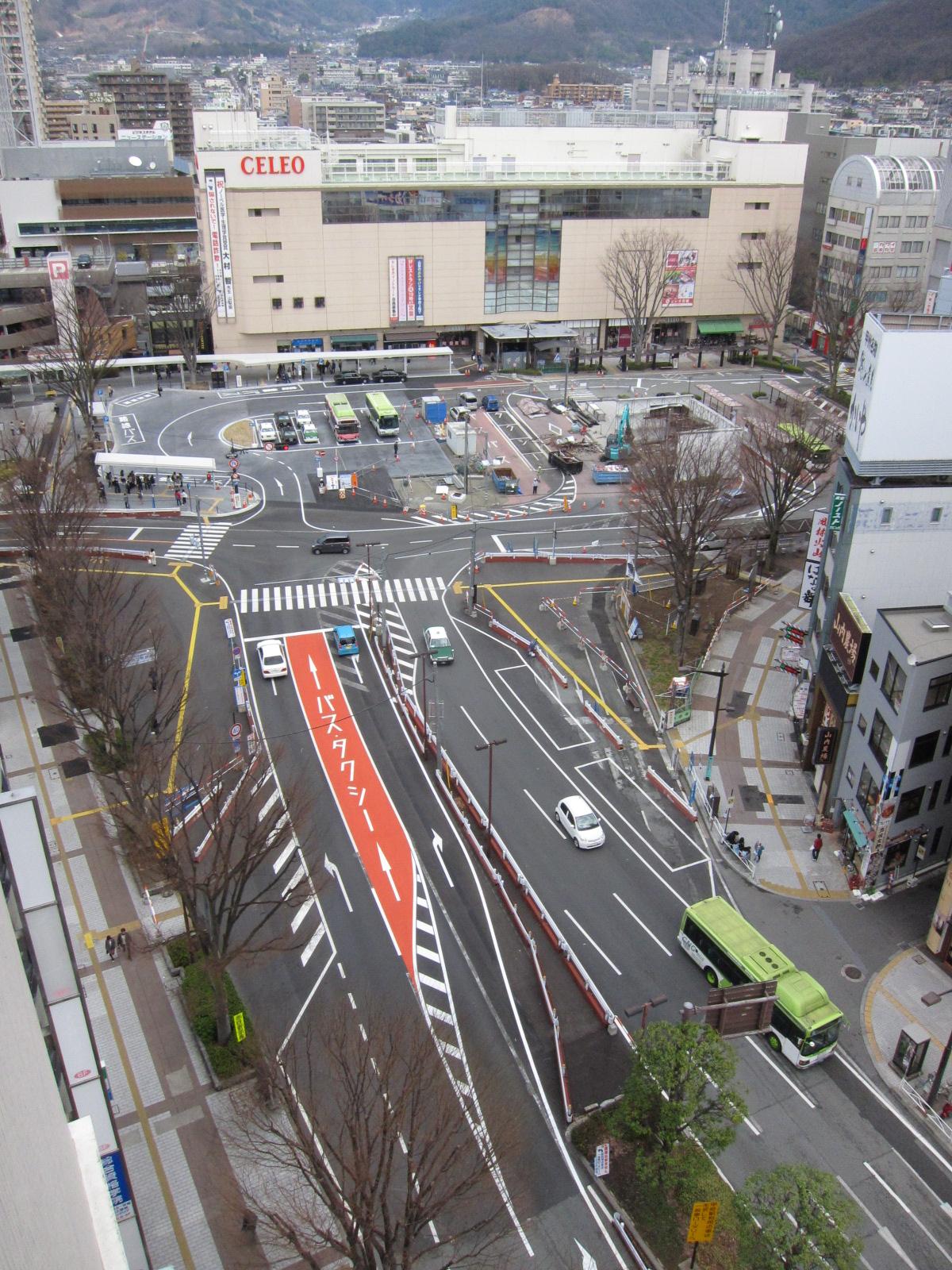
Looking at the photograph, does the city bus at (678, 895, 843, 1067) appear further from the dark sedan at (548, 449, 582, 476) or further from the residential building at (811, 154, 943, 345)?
the residential building at (811, 154, 943, 345)

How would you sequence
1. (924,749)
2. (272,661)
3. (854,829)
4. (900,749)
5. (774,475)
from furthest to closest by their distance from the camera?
(774,475) → (272,661) → (854,829) → (924,749) → (900,749)

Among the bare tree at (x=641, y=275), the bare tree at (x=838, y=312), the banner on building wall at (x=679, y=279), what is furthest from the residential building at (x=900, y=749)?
the banner on building wall at (x=679, y=279)

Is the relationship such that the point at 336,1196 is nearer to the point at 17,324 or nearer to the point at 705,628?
the point at 705,628

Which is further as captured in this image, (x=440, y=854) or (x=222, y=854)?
(x=440, y=854)

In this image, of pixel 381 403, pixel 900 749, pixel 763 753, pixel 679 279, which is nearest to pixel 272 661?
pixel 763 753

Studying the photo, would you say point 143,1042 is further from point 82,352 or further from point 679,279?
point 679,279

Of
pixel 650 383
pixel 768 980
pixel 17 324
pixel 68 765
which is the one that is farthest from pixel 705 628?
pixel 17 324
